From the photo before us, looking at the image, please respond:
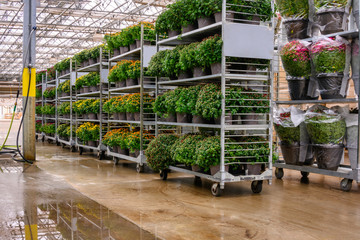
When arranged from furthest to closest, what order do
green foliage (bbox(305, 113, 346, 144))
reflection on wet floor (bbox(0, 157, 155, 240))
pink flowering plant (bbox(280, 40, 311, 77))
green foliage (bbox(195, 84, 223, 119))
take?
pink flowering plant (bbox(280, 40, 311, 77)) → green foliage (bbox(305, 113, 346, 144)) → green foliage (bbox(195, 84, 223, 119)) → reflection on wet floor (bbox(0, 157, 155, 240))

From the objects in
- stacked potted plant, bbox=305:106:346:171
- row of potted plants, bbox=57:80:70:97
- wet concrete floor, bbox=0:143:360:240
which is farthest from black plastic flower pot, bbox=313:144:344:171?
row of potted plants, bbox=57:80:70:97

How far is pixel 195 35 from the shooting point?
655cm

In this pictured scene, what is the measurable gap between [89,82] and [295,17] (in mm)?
6010

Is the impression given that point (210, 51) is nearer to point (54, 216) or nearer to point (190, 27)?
point (190, 27)

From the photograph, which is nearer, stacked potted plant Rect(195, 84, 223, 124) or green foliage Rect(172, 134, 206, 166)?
stacked potted plant Rect(195, 84, 223, 124)

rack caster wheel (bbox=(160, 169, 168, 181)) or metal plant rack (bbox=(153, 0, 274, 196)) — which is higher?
metal plant rack (bbox=(153, 0, 274, 196))

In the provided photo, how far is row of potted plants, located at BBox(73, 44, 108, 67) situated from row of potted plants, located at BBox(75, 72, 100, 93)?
0.41 metres

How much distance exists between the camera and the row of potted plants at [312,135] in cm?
630

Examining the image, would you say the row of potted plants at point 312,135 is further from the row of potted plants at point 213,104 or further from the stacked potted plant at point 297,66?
the row of potted plants at point 213,104

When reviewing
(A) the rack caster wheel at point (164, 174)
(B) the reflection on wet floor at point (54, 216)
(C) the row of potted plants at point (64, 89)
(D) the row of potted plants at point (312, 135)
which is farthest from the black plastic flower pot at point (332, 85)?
(C) the row of potted plants at point (64, 89)

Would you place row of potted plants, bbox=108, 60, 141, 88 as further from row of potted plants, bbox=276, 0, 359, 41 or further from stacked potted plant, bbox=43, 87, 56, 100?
stacked potted plant, bbox=43, 87, 56, 100

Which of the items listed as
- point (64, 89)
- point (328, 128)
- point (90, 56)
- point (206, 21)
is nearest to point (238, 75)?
point (206, 21)

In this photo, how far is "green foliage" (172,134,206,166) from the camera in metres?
5.93

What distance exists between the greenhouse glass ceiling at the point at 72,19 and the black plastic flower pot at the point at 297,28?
12305mm
